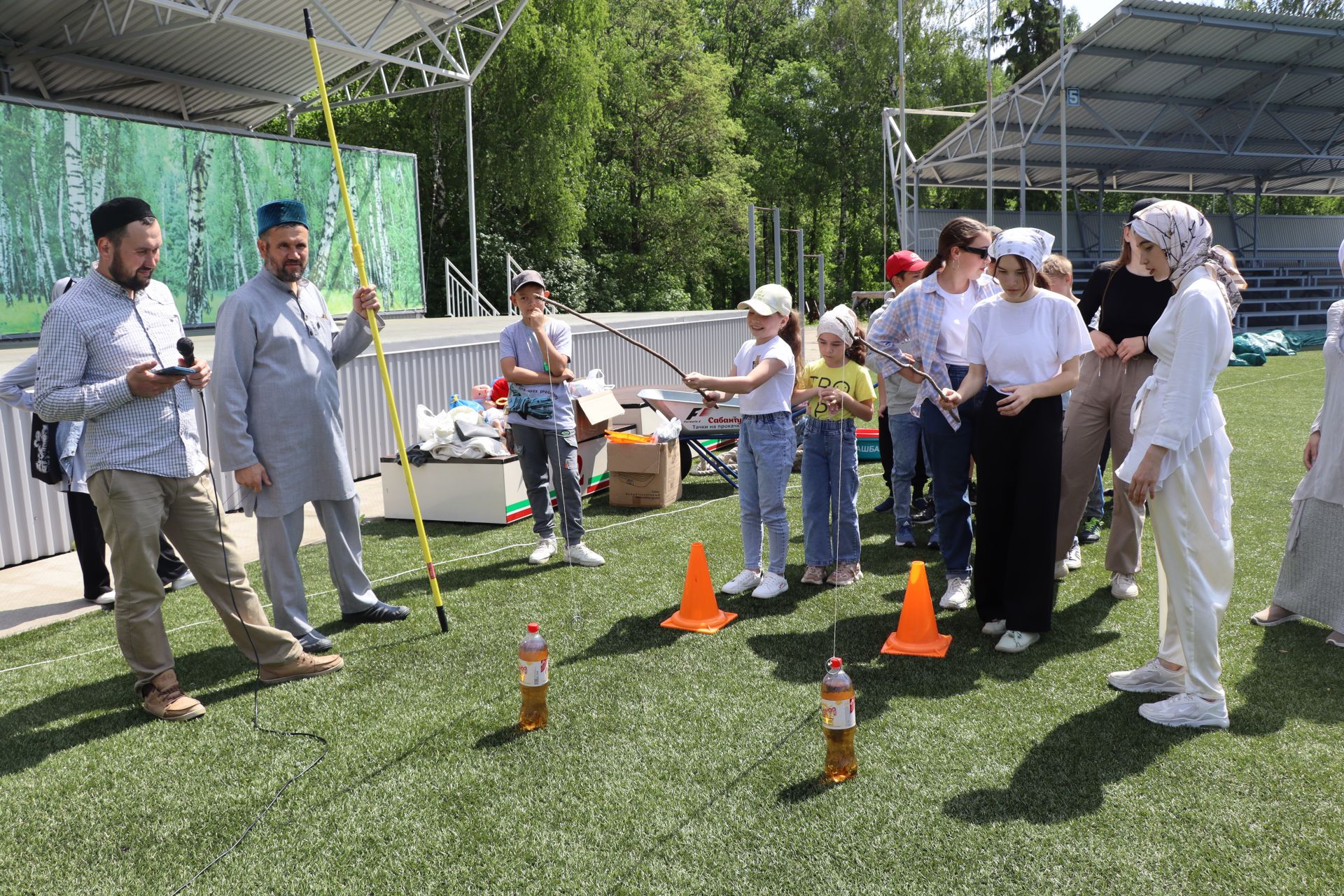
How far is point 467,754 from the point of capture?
11.8 feet

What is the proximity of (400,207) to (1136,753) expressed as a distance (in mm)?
16266

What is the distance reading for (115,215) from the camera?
3.84 metres

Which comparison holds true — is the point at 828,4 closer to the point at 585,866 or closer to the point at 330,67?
the point at 330,67

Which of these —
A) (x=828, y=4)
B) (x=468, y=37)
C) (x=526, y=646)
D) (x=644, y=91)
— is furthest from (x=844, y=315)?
(x=828, y=4)

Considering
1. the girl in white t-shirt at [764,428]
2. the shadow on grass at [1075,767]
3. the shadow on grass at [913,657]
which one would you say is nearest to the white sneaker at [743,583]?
the girl in white t-shirt at [764,428]

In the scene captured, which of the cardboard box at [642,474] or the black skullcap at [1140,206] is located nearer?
the black skullcap at [1140,206]

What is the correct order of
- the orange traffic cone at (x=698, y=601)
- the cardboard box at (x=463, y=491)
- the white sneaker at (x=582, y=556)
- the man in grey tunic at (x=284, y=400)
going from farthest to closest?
1. the cardboard box at (x=463, y=491)
2. the white sneaker at (x=582, y=556)
3. the orange traffic cone at (x=698, y=601)
4. the man in grey tunic at (x=284, y=400)

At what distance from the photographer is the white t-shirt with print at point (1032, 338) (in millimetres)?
4301

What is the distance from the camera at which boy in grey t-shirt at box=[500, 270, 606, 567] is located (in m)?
6.03

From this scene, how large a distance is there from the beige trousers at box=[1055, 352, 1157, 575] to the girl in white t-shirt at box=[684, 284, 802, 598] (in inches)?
57.3

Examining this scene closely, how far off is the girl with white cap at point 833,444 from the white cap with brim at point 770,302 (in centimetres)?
35

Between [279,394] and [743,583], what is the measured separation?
8.45 feet

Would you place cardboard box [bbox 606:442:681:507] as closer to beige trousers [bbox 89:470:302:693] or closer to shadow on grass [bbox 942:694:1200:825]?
beige trousers [bbox 89:470:302:693]

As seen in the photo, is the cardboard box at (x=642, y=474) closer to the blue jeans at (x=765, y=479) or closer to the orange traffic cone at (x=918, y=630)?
the blue jeans at (x=765, y=479)
